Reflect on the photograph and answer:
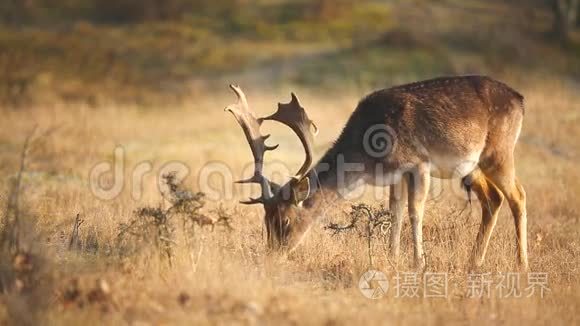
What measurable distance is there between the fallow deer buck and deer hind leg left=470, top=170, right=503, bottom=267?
2cm

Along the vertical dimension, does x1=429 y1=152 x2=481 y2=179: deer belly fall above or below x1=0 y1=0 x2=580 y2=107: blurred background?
below

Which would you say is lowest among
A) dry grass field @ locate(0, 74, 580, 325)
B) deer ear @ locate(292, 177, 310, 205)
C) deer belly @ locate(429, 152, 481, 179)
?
dry grass field @ locate(0, 74, 580, 325)

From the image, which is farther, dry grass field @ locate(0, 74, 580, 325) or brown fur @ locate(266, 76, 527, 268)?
brown fur @ locate(266, 76, 527, 268)

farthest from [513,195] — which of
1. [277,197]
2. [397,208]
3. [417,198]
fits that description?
[277,197]

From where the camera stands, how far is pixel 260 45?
108ft

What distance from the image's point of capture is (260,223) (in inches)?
414

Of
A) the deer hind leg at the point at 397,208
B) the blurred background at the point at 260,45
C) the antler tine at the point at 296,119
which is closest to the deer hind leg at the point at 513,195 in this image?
the deer hind leg at the point at 397,208

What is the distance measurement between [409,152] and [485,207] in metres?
1.64

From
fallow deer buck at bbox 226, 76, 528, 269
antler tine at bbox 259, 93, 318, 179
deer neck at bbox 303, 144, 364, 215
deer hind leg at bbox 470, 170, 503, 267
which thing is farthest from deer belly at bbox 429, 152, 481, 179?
antler tine at bbox 259, 93, 318, 179

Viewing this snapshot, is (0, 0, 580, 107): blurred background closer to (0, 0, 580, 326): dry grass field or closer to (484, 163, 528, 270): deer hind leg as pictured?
(0, 0, 580, 326): dry grass field

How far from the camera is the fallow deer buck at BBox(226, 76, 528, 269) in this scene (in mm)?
8688

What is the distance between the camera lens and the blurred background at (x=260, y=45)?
25.6 meters

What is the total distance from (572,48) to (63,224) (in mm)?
27796

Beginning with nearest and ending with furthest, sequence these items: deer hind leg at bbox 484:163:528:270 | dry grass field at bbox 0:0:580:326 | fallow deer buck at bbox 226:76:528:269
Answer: dry grass field at bbox 0:0:580:326 → fallow deer buck at bbox 226:76:528:269 → deer hind leg at bbox 484:163:528:270
